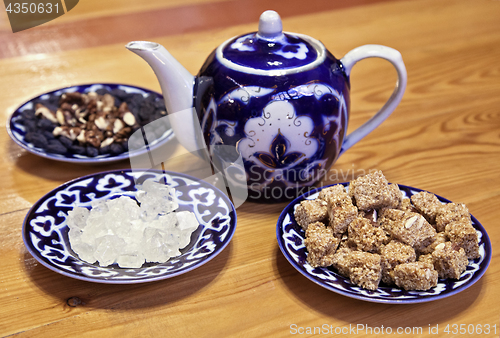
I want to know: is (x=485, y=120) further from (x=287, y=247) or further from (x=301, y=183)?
(x=287, y=247)

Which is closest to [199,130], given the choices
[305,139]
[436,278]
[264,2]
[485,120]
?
[305,139]

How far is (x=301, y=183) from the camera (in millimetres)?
864

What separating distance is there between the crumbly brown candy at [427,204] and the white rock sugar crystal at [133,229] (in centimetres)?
38

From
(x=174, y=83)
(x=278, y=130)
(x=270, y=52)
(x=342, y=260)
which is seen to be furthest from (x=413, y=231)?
(x=174, y=83)

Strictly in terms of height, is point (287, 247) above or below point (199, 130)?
below

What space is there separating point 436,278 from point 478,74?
97cm

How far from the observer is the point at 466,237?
2.25 ft

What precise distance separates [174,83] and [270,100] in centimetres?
19

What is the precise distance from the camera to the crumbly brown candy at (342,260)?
0.68 m

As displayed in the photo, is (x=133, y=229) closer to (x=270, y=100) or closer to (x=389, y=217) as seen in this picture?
(x=270, y=100)

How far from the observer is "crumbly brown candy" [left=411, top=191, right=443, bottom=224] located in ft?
2.51

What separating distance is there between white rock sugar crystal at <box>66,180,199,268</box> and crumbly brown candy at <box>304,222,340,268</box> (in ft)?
0.65

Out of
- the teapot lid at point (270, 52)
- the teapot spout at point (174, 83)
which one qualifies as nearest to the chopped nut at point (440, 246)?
the teapot lid at point (270, 52)

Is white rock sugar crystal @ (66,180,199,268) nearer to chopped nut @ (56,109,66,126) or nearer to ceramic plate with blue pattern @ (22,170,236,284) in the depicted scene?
ceramic plate with blue pattern @ (22,170,236,284)
